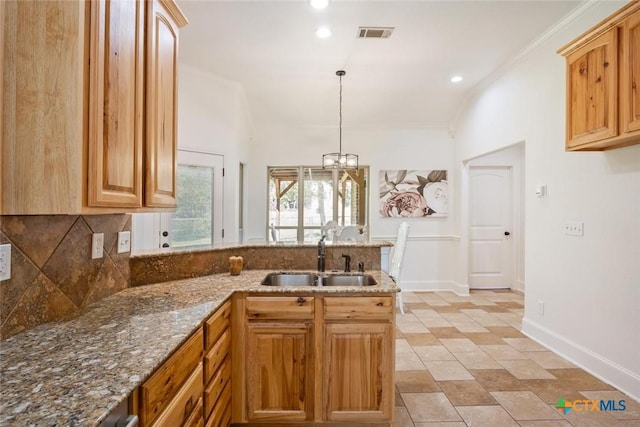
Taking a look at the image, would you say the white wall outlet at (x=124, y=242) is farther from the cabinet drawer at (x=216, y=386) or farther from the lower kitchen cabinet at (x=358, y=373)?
the lower kitchen cabinet at (x=358, y=373)

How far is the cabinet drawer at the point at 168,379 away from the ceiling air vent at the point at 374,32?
3.01 m

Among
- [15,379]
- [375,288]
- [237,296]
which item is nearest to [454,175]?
[375,288]

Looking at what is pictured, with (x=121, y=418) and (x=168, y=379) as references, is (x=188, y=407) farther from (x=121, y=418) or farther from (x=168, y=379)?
(x=121, y=418)

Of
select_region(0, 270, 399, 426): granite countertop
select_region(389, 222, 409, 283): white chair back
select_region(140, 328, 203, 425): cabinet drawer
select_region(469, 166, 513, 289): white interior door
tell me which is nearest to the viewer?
select_region(0, 270, 399, 426): granite countertop

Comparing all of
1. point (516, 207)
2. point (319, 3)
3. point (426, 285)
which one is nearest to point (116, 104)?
point (319, 3)

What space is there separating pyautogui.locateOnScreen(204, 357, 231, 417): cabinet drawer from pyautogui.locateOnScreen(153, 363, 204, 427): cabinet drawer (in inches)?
3.4

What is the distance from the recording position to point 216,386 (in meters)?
1.65

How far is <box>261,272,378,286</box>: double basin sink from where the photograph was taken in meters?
2.39

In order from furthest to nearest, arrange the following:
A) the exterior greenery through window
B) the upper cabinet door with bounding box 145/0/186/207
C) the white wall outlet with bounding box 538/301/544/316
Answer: the exterior greenery through window → the white wall outlet with bounding box 538/301/544/316 → the upper cabinet door with bounding box 145/0/186/207

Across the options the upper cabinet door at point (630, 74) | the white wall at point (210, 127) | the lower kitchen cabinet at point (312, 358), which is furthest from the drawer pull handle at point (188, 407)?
the upper cabinet door at point (630, 74)

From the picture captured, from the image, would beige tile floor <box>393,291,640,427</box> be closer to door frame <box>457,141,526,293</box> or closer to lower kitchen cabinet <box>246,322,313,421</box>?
lower kitchen cabinet <box>246,322,313,421</box>

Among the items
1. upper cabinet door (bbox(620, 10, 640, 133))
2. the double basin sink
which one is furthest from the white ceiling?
the double basin sink

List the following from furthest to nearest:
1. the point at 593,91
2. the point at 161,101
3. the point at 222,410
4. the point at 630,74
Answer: the point at 593,91 < the point at 630,74 < the point at 222,410 < the point at 161,101

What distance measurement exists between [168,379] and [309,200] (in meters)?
4.83
